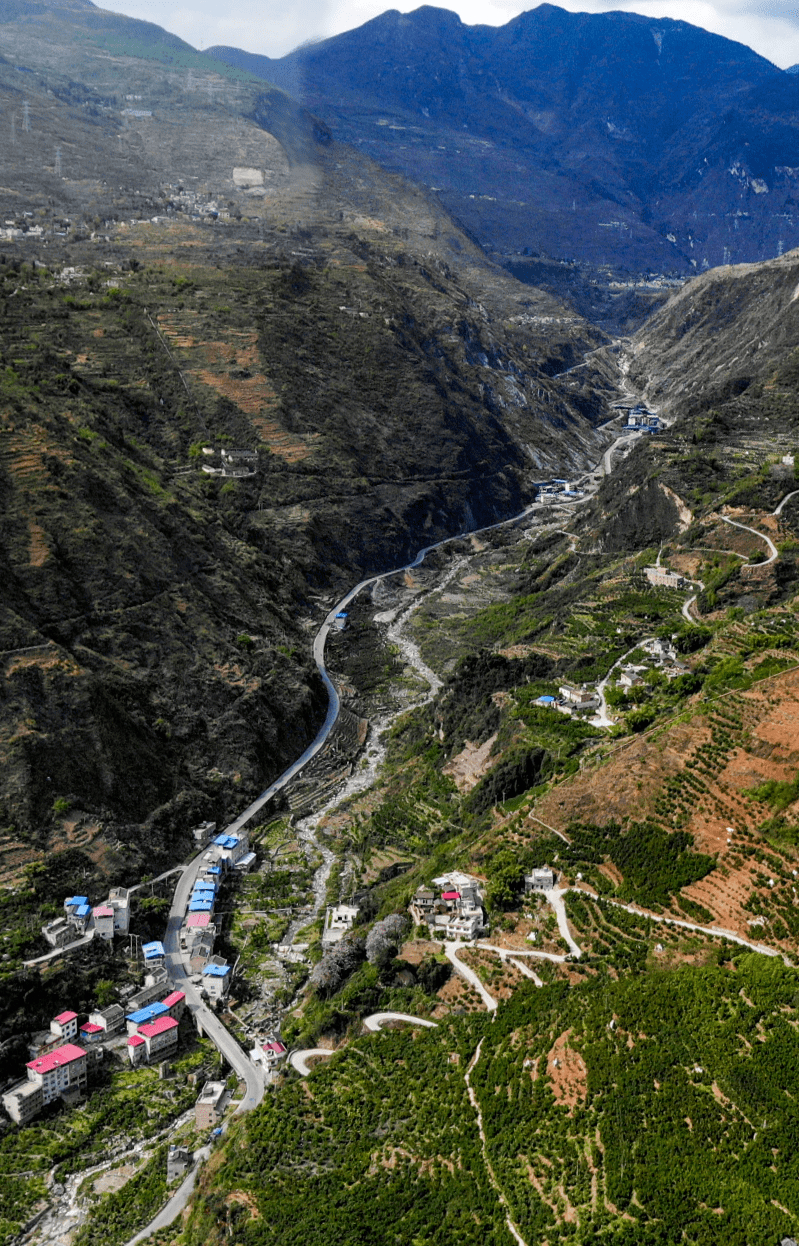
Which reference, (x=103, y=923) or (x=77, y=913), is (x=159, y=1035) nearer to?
(x=103, y=923)

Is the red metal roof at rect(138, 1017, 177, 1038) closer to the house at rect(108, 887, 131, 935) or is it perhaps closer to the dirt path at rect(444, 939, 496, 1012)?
the house at rect(108, 887, 131, 935)

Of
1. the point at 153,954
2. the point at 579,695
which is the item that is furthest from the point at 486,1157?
the point at 579,695

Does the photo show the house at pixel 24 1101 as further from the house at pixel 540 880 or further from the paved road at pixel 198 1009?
the house at pixel 540 880

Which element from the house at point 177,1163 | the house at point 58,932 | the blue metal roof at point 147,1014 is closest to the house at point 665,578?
the blue metal roof at point 147,1014

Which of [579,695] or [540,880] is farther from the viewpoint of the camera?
[579,695]

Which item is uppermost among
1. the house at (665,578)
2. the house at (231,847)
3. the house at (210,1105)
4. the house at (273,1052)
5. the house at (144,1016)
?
the house at (665,578)

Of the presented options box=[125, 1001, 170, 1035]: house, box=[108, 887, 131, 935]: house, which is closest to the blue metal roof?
box=[125, 1001, 170, 1035]: house
